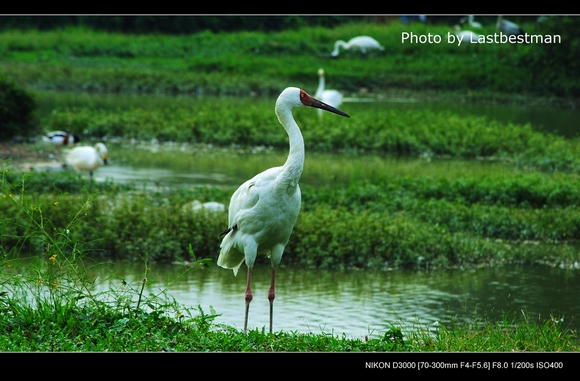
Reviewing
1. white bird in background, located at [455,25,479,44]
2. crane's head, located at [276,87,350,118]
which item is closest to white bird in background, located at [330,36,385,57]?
white bird in background, located at [455,25,479,44]

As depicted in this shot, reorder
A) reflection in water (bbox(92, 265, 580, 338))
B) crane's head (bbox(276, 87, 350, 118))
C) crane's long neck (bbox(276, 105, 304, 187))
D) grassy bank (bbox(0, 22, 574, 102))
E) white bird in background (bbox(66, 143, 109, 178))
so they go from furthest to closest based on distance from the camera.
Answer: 1. grassy bank (bbox(0, 22, 574, 102))
2. white bird in background (bbox(66, 143, 109, 178))
3. reflection in water (bbox(92, 265, 580, 338))
4. crane's head (bbox(276, 87, 350, 118))
5. crane's long neck (bbox(276, 105, 304, 187))

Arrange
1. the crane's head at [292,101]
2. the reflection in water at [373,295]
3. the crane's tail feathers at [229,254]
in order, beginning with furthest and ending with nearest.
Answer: the reflection in water at [373,295] → the crane's tail feathers at [229,254] → the crane's head at [292,101]

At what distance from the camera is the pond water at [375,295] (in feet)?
25.3

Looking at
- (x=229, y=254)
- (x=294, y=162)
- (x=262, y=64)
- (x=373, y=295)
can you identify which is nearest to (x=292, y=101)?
(x=294, y=162)

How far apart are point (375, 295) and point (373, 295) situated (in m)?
0.02

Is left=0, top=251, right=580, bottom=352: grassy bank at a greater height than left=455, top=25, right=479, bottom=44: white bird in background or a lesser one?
lesser

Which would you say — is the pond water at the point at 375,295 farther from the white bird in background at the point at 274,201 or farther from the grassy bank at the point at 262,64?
the grassy bank at the point at 262,64

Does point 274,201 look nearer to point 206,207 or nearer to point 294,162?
point 294,162

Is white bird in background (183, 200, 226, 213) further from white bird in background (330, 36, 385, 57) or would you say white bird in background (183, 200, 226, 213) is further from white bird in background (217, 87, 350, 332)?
white bird in background (330, 36, 385, 57)

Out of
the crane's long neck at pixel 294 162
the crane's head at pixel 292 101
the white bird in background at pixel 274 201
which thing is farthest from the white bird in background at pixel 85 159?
the crane's long neck at pixel 294 162

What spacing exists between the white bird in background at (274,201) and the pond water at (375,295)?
0.73 m

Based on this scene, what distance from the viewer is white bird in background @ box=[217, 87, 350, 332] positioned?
617cm

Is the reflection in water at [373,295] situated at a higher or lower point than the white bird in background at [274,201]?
lower
